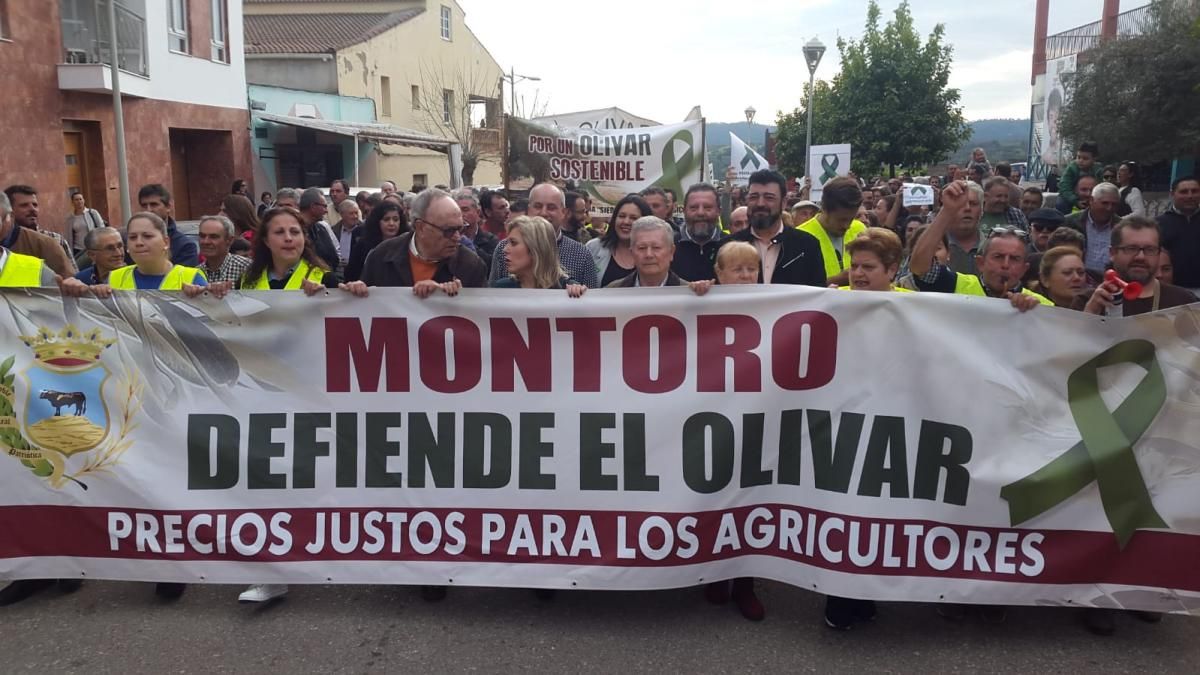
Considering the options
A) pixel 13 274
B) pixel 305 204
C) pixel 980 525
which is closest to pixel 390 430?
pixel 13 274

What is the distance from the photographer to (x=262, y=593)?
405cm

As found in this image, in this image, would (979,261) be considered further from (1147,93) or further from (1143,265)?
(1147,93)

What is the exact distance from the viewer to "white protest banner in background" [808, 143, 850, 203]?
1397cm

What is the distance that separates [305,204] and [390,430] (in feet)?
15.0

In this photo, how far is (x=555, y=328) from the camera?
13.4 feet

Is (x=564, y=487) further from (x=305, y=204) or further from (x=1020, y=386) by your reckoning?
(x=305, y=204)

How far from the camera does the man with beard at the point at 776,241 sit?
5.43 meters

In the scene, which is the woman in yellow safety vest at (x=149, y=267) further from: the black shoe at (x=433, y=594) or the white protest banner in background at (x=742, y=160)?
the white protest banner in background at (x=742, y=160)

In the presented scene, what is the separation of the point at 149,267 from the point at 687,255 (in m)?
2.90

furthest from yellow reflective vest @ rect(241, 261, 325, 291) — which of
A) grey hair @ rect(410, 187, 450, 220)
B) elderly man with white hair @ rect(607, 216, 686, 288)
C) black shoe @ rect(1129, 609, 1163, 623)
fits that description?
black shoe @ rect(1129, 609, 1163, 623)

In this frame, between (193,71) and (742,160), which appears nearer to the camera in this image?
(742,160)

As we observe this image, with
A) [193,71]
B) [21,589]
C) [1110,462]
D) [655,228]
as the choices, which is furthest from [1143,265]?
[193,71]

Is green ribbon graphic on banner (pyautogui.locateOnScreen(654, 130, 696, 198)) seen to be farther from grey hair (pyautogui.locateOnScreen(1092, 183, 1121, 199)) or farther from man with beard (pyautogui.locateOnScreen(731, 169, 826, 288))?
man with beard (pyautogui.locateOnScreen(731, 169, 826, 288))

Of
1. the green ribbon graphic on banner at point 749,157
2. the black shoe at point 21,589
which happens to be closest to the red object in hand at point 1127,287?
the black shoe at point 21,589
